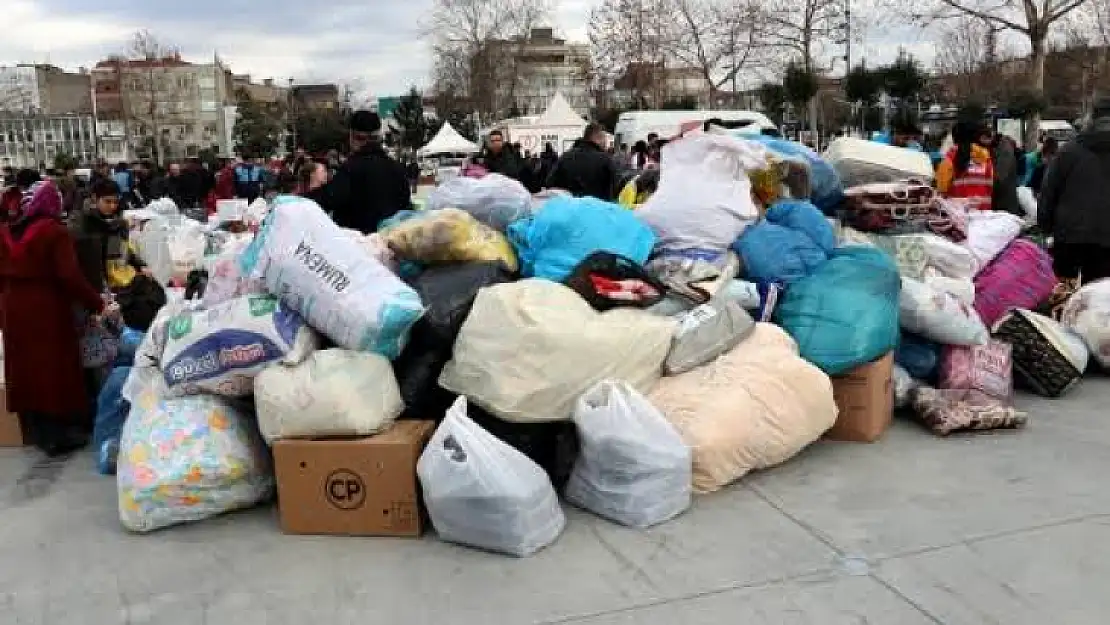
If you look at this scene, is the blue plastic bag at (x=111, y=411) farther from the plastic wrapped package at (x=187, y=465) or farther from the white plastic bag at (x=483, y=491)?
the white plastic bag at (x=483, y=491)

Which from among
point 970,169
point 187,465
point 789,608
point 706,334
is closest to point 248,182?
point 970,169

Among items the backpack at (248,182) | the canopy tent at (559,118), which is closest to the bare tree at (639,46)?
the canopy tent at (559,118)

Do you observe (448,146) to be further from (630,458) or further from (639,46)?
(630,458)

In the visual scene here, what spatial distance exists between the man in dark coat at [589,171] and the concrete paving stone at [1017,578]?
18.0ft

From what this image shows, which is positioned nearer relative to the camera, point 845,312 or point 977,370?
point 845,312

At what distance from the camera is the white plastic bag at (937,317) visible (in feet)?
14.4

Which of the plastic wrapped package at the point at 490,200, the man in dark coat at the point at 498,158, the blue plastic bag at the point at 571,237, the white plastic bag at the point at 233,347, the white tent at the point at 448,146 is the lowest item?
the white plastic bag at the point at 233,347

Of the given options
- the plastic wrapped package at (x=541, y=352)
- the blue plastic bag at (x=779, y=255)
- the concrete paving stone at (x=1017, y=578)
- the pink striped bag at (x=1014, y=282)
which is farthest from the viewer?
the pink striped bag at (x=1014, y=282)

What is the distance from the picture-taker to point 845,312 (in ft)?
13.4

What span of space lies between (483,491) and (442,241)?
149 centimetres

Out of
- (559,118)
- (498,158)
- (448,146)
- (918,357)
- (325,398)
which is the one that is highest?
(559,118)

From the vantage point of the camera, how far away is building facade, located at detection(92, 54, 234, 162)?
57.1m

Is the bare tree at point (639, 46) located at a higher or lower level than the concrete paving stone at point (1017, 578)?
higher

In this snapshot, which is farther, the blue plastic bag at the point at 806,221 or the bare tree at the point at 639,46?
the bare tree at the point at 639,46
